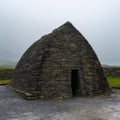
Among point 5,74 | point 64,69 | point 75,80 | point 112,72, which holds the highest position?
point 112,72

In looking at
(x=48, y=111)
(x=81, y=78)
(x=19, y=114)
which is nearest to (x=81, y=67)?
(x=81, y=78)

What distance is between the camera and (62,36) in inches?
644

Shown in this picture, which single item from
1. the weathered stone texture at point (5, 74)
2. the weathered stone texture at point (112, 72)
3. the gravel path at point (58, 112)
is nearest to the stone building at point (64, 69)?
the gravel path at point (58, 112)

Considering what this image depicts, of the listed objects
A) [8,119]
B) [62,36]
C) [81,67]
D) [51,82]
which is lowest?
[8,119]

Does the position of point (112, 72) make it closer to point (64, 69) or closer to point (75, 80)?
point (75, 80)

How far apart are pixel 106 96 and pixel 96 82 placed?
1.19 metres

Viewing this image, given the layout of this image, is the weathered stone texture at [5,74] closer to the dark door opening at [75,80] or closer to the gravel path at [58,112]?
the dark door opening at [75,80]

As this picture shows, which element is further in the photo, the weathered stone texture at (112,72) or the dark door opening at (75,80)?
the weathered stone texture at (112,72)

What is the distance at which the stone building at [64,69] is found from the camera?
14.8 metres

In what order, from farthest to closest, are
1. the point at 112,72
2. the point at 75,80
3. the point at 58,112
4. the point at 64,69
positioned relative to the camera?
the point at 112,72 < the point at 75,80 < the point at 64,69 < the point at 58,112

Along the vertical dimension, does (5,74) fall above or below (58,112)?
above

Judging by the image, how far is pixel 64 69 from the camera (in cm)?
1546

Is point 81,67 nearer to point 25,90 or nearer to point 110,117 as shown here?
point 25,90

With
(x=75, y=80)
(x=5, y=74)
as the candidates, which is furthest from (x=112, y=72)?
(x=75, y=80)
